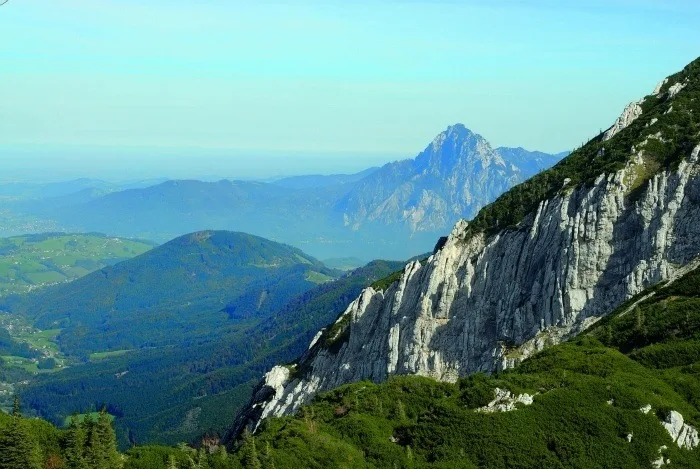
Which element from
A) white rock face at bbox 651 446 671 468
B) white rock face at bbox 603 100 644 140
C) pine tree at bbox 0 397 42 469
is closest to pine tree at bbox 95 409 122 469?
pine tree at bbox 0 397 42 469

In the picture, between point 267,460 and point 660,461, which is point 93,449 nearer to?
point 267,460

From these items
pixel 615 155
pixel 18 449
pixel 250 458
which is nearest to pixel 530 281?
pixel 615 155

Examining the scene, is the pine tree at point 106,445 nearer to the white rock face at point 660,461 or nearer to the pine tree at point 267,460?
the pine tree at point 267,460

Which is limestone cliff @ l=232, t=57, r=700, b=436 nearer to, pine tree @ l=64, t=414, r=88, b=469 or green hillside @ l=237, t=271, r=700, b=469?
green hillside @ l=237, t=271, r=700, b=469

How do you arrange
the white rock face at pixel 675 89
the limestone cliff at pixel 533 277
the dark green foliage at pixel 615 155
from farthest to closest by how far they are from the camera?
1. the white rock face at pixel 675 89
2. the dark green foliage at pixel 615 155
3. the limestone cliff at pixel 533 277

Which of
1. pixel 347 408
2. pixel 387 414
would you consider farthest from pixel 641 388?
pixel 347 408

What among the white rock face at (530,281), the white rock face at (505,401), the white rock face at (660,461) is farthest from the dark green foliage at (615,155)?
the white rock face at (660,461)

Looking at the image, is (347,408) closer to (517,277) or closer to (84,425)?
(84,425)
